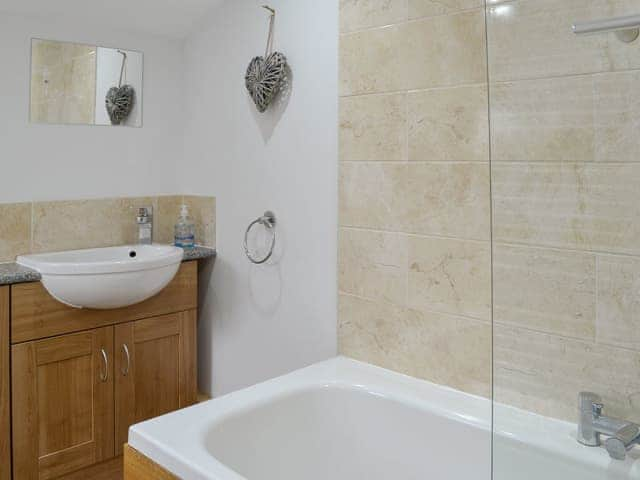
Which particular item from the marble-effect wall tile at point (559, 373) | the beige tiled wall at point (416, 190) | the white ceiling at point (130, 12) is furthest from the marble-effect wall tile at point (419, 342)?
the white ceiling at point (130, 12)

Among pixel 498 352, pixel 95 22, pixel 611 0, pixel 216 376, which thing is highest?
pixel 95 22

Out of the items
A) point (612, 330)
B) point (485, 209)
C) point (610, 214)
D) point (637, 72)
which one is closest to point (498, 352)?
point (612, 330)

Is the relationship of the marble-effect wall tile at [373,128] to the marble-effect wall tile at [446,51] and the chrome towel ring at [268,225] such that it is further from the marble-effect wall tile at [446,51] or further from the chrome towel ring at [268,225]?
the chrome towel ring at [268,225]

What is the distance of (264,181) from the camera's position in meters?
2.67

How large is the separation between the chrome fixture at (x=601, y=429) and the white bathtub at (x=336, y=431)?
9cm

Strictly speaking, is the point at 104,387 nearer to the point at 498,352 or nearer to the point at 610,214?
the point at 498,352

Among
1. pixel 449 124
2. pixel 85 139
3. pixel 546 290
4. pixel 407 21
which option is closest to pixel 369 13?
pixel 407 21

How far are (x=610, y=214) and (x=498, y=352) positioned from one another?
1.37 feet

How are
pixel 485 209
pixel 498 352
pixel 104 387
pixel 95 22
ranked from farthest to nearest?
pixel 95 22
pixel 104 387
pixel 485 209
pixel 498 352

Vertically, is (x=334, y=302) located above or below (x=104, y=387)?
above

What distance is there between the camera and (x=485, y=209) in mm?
1852

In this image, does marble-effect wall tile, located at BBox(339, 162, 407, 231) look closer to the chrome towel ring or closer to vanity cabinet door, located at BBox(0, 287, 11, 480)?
the chrome towel ring

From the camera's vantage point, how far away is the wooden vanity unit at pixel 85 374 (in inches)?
91.1

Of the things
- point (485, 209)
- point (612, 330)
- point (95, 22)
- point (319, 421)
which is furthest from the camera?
point (95, 22)
